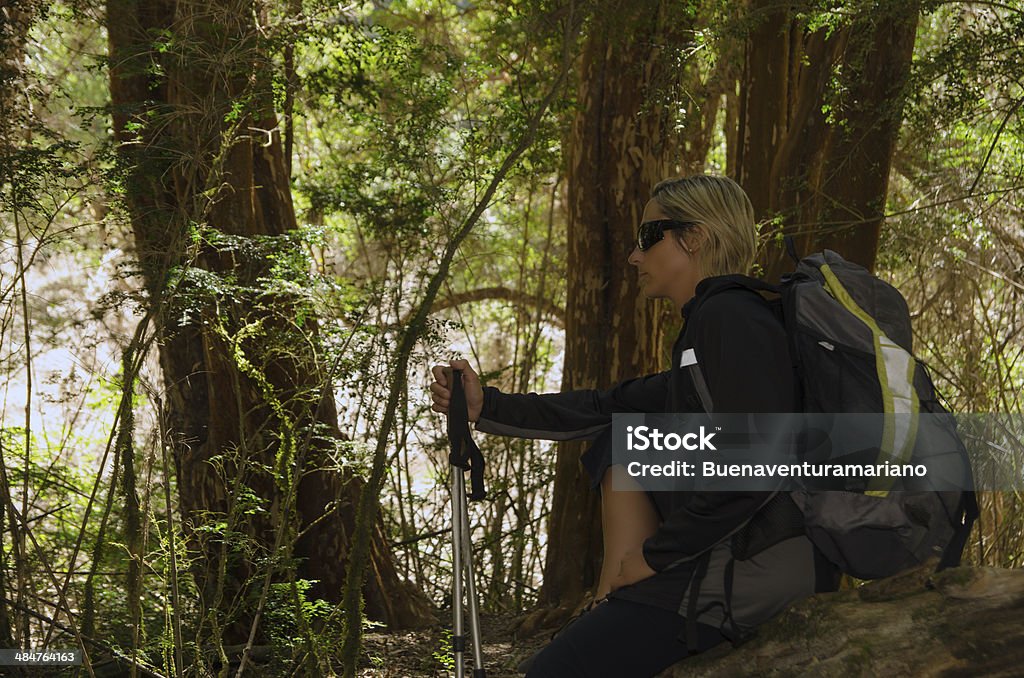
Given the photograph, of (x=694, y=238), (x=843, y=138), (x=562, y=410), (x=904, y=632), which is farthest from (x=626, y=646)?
(x=843, y=138)

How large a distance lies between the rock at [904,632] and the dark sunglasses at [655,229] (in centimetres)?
85

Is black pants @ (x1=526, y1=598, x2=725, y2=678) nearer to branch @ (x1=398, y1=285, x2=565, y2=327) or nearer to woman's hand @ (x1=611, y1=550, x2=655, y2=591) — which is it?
woman's hand @ (x1=611, y1=550, x2=655, y2=591)

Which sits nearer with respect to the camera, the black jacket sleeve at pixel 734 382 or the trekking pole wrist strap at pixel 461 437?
the black jacket sleeve at pixel 734 382

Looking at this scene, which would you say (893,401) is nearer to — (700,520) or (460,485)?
(700,520)

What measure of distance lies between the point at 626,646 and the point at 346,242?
534 centimetres

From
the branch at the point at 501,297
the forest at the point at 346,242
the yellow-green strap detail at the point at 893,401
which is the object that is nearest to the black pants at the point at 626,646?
the yellow-green strap detail at the point at 893,401

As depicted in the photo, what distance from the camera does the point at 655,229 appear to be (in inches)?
90.0

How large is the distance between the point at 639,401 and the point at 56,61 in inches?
338

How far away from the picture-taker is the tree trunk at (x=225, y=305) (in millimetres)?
3666

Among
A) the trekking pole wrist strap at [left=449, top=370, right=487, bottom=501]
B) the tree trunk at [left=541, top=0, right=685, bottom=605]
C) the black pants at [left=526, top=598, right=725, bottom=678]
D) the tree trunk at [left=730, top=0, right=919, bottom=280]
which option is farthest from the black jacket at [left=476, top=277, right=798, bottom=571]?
the tree trunk at [left=541, top=0, right=685, bottom=605]

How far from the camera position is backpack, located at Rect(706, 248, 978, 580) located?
1.84 m

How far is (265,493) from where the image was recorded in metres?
4.86

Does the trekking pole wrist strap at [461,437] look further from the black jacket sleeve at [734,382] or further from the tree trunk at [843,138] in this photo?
the tree trunk at [843,138]

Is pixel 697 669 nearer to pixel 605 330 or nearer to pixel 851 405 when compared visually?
pixel 851 405
